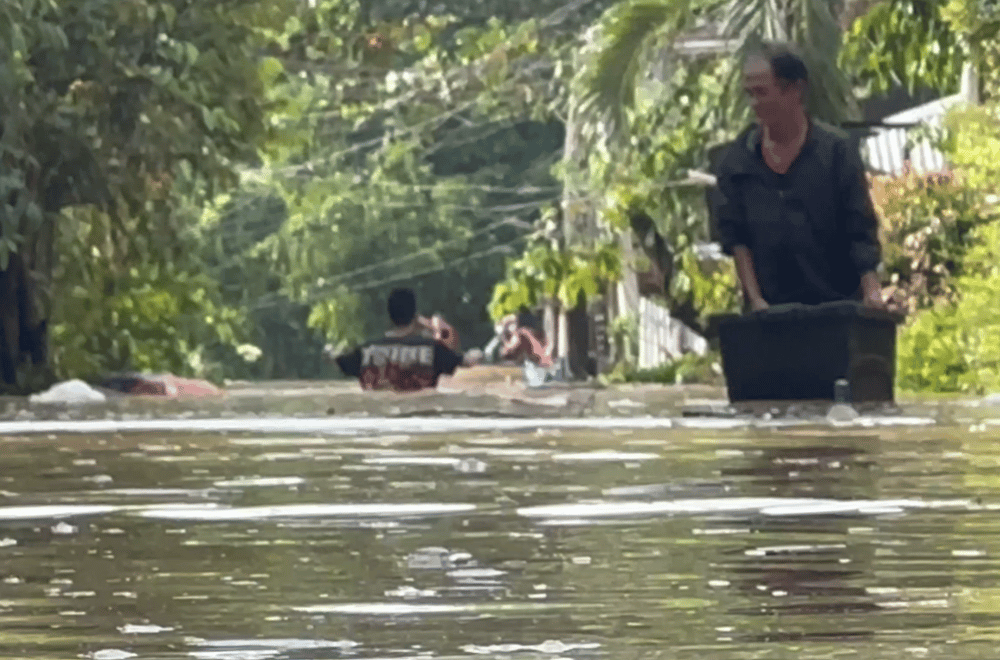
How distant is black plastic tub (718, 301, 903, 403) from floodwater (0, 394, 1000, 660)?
233cm

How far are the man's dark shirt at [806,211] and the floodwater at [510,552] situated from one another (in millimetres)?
2455

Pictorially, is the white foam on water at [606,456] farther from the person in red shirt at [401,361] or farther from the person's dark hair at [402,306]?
the person's dark hair at [402,306]

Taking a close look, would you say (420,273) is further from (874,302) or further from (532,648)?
(532,648)

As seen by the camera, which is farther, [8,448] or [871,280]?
[871,280]

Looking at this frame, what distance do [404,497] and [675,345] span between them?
38.1 m

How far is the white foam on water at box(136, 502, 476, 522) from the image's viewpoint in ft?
25.9

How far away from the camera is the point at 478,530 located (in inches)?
287

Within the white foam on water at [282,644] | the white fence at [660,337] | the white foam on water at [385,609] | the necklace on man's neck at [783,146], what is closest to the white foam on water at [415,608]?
the white foam on water at [385,609]

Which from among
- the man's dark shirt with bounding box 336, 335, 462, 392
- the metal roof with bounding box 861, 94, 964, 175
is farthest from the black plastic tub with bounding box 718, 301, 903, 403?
the metal roof with bounding box 861, 94, 964, 175

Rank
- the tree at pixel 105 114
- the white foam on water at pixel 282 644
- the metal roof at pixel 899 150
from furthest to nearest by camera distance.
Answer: the metal roof at pixel 899 150 < the tree at pixel 105 114 < the white foam on water at pixel 282 644

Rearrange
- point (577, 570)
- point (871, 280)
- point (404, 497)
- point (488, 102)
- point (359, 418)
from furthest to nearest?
point (488, 102)
point (359, 418)
point (871, 280)
point (404, 497)
point (577, 570)

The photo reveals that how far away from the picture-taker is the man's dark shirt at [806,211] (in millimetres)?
14250

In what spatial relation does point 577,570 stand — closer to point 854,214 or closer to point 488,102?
point 854,214

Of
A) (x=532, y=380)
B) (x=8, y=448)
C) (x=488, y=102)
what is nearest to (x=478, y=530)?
(x=8, y=448)
